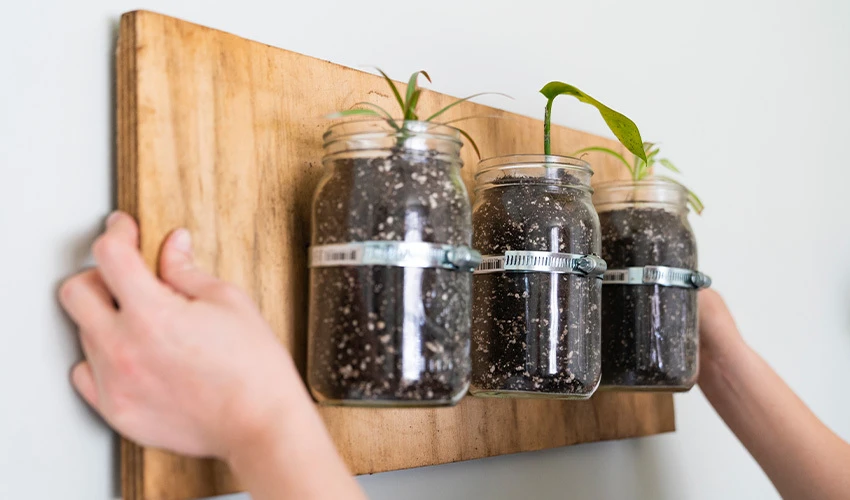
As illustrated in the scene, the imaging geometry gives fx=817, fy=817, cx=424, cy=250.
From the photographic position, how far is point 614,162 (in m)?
1.03

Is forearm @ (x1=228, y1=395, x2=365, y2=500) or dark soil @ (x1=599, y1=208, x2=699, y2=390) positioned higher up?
dark soil @ (x1=599, y1=208, x2=699, y2=390)

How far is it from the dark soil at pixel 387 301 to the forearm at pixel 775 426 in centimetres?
53

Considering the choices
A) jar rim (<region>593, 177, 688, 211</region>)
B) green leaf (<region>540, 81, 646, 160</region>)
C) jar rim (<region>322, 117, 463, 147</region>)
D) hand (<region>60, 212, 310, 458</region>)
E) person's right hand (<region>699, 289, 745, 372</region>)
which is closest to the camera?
hand (<region>60, 212, 310, 458</region>)

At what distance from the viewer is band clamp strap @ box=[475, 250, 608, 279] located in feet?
2.28

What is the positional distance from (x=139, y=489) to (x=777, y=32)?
1310mm

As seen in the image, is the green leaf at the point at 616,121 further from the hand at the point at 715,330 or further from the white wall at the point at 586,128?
the hand at the point at 715,330

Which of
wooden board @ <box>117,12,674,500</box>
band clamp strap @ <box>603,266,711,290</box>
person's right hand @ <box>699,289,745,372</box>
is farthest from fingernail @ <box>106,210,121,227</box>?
person's right hand @ <box>699,289,745,372</box>

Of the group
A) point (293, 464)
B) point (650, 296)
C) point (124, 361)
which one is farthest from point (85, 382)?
point (650, 296)

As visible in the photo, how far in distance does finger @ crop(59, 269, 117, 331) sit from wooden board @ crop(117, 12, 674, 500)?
4 centimetres

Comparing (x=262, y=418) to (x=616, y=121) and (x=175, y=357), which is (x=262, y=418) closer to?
(x=175, y=357)

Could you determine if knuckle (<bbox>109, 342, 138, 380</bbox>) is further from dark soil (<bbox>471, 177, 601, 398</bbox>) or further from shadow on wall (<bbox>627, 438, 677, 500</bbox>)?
shadow on wall (<bbox>627, 438, 677, 500</bbox>)

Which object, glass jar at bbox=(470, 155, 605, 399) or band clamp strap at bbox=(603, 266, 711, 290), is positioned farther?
band clamp strap at bbox=(603, 266, 711, 290)

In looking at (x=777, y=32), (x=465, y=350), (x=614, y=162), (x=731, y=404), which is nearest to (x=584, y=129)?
(x=614, y=162)

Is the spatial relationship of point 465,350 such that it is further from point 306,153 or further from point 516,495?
point 516,495
